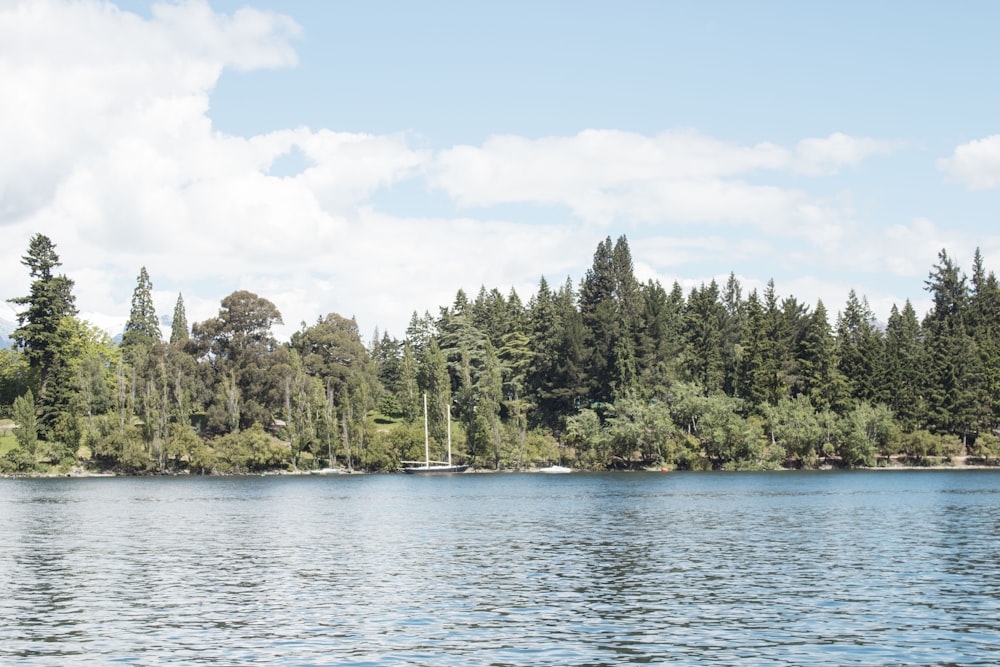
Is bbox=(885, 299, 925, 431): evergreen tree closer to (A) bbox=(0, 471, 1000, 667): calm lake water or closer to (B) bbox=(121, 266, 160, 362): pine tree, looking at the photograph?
(A) bbox=(0, 471, 1000, 667): calm lake water

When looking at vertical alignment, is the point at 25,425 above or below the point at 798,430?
above

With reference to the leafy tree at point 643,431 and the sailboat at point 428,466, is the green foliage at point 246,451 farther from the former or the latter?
the leafy tree at point 643,431

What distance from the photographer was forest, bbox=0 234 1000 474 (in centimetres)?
14488

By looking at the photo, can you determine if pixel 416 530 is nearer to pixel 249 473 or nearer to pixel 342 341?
pixel 249 473

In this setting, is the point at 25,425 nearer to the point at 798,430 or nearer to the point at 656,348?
the point at 656,348

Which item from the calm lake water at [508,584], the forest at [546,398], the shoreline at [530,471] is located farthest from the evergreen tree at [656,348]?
the calm lake water at [508,584]

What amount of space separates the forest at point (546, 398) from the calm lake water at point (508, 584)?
211 ft

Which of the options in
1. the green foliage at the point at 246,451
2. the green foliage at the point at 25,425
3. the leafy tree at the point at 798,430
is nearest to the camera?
the green foliage at the point at 25,425

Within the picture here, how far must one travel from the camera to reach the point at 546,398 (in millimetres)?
166875

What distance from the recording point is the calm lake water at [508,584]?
2744cm

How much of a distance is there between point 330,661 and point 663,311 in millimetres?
145538

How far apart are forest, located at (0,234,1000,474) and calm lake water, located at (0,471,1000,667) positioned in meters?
64.4

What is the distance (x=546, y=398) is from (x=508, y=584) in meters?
128

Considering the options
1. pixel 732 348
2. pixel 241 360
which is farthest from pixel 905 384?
pixel 241 360
